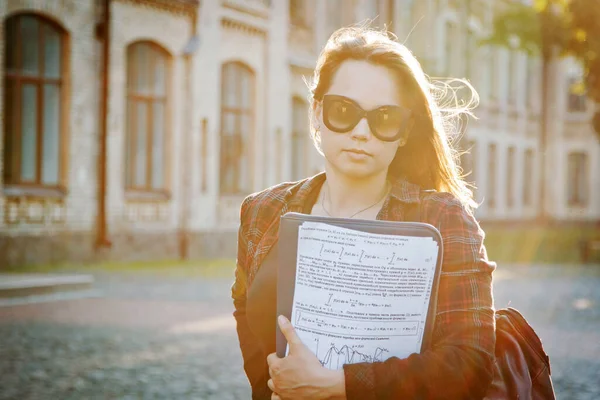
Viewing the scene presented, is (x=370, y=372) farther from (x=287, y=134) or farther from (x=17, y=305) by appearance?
(x=287, y=134)

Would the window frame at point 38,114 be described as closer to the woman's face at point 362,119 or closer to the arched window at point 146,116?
the arched window at point 146,116

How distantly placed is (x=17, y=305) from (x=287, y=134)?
12510 millimetres

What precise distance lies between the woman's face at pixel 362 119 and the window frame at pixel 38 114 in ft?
49.1

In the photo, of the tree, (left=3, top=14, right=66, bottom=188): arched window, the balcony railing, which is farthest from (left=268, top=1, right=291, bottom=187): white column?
the tree

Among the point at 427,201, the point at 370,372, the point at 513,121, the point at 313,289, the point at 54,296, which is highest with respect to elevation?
the point at 513,121

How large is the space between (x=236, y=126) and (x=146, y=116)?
293 centimetres

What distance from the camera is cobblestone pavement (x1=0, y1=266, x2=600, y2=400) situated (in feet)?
22.4

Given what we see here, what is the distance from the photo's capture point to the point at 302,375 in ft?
7.28

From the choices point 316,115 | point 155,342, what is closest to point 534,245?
point 155,342

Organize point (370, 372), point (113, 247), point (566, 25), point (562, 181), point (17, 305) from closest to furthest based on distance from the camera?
point (370, 372) < point (17, 305) < point (113, 247) < point (566, 25) < point (562, 181)

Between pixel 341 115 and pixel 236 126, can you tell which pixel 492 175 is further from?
pixel 341 115

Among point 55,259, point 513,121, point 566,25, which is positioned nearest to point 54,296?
point 55,259

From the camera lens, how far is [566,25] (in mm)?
25812

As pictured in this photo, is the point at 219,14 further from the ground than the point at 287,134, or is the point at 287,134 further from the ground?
the point at 219,14
